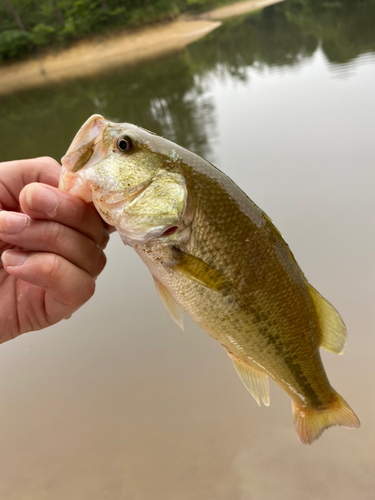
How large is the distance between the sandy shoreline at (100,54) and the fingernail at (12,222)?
78.1 ft

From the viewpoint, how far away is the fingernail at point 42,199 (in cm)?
128

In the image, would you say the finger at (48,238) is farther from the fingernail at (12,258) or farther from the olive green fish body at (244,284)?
the olive green fish body at (244,284)

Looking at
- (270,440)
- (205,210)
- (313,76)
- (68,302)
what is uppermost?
(205,210)

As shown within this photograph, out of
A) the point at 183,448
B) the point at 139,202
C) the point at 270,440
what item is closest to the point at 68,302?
the point at 139,202

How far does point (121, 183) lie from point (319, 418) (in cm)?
144

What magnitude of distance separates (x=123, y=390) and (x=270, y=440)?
128 centimetres

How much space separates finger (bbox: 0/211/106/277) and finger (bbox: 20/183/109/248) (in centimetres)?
3

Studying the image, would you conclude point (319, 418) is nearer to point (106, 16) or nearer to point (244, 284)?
point (244, 284)

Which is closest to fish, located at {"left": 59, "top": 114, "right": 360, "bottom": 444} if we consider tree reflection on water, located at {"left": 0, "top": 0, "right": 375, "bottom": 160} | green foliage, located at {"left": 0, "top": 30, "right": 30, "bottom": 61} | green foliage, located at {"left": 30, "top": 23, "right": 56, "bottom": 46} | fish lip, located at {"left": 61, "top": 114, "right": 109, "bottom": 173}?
fish lip, located at {"left": 61, "top": 114, "right": 109, "bottom": 173}

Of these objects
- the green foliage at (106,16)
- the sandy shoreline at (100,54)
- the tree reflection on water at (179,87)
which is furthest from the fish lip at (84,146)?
the sandy shoreline at (100,54)

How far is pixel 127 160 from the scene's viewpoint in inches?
54.9

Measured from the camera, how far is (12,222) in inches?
52.0

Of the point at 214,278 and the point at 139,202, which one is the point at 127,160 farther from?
the point at 214,278

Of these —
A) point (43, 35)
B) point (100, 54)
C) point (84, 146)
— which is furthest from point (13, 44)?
point (84, 146)
